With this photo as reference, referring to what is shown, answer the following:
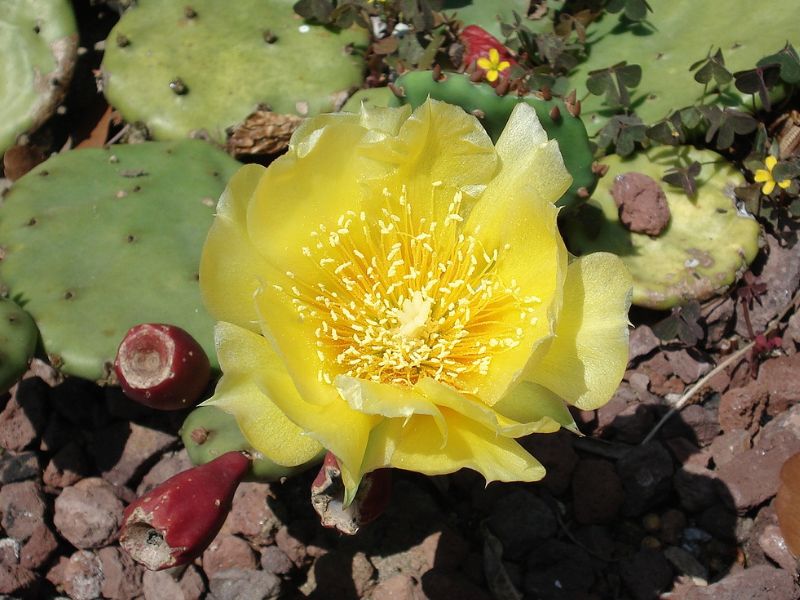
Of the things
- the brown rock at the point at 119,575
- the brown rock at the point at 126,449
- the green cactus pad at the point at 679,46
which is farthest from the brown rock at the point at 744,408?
the brown rock at the point at 119,575

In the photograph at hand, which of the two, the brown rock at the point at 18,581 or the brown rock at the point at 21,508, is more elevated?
the brown rock at the point at 21,508

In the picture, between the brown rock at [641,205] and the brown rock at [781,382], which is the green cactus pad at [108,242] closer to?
the brown rock at [641,205]

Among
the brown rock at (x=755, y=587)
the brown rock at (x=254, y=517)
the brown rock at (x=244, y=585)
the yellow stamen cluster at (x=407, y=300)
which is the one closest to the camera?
the yellow stamen cluster at (x=407, y=300)

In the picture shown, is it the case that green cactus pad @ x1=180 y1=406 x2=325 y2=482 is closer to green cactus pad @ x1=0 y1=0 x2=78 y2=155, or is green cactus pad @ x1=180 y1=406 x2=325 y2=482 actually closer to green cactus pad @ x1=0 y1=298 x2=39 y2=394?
green cactus pad @ x1=0 y1=298 x2=39 y2=394

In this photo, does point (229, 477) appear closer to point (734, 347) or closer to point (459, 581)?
point (459, 581)

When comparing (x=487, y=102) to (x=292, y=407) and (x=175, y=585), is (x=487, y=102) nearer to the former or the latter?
(x=292, y=407)

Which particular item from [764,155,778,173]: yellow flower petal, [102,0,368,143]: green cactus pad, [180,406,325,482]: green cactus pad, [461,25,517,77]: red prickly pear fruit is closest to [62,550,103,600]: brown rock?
[180,406,325,482]: green cactus pad

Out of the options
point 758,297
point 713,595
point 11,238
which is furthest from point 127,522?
point 758,297
